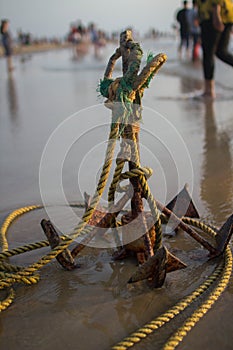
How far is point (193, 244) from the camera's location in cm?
267

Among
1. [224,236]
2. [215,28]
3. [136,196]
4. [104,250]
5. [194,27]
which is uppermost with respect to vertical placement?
[194,27]

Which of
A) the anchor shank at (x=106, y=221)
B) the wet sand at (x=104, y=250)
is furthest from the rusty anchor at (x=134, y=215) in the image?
the wet sand at (x=104, y=250)

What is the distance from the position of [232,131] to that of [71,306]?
13.0 ft

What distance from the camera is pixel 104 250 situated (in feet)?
8.73

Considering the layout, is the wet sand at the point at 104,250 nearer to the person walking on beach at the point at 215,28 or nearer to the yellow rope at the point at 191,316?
the yellow rope at the point at 191,316

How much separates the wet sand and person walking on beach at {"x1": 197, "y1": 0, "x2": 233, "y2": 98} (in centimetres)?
82

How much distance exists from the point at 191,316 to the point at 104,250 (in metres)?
0.85

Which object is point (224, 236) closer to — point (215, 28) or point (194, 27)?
point (215, 28)

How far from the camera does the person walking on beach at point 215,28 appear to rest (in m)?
6.61

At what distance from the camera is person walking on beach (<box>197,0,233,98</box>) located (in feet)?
21.7

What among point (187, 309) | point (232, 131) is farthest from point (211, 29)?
point (187, 309)

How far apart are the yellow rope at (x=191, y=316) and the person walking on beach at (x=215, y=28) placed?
5.24 meters

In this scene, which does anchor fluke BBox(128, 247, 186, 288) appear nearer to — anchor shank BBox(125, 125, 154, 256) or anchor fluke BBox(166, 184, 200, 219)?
anchor shank BBox(125, 125, 154, 256)

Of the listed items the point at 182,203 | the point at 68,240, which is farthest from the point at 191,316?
the point at 182,203
